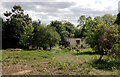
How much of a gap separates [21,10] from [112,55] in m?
20.1

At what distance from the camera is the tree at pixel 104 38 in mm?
9203

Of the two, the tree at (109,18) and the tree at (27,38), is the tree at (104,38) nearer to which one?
the tree at (27,38)

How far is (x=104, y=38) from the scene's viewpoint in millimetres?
9297

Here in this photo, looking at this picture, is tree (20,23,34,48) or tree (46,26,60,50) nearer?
tree (46,26,60,50)

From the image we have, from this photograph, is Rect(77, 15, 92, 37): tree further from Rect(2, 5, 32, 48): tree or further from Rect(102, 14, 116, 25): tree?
Rect(2, 5, 32, 48): tree

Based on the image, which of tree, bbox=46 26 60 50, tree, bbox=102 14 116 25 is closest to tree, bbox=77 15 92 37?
tree, bbox=102 14 116 25

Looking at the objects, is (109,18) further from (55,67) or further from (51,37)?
(55,67)

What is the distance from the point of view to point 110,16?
33125 millimetres

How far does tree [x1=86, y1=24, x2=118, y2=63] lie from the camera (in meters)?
9.20

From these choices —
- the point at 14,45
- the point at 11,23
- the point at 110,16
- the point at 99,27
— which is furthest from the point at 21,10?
the point at 110,16

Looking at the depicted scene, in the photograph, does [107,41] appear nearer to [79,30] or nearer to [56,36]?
[56,36]

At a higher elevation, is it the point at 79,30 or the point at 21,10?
the point at 21,10

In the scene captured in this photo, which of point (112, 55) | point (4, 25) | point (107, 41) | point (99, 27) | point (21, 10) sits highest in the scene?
point (21, 10)

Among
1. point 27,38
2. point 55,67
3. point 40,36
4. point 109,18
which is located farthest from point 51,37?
point 109,18
